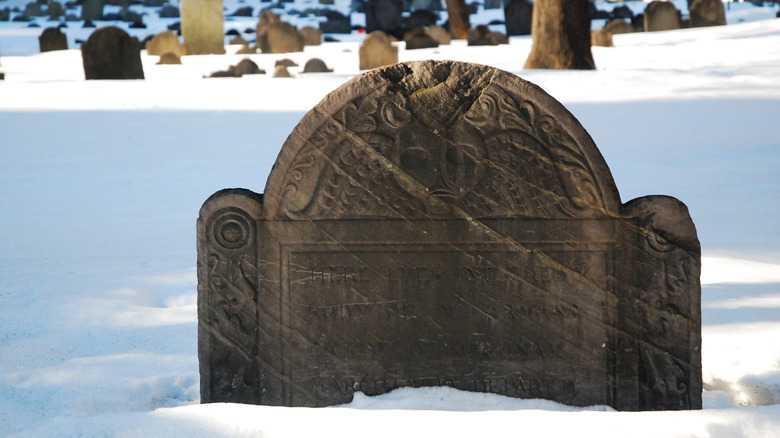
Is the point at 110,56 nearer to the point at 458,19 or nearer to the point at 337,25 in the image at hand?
the point at 458,19

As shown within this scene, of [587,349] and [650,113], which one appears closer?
[587,349]

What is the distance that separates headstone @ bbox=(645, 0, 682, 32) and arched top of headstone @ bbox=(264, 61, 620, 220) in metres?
19.6

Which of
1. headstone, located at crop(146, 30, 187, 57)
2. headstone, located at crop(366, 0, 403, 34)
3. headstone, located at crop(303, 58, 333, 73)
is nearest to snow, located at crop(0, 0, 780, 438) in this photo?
headstone, located at crop(303, 58, 333, 73)

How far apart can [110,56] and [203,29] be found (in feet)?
20.3

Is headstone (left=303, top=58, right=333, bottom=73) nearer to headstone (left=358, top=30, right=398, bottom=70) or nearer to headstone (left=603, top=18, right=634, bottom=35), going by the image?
headstone (left=358, top=30, right=398, bottom=70)

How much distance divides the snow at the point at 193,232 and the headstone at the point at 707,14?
714 cm

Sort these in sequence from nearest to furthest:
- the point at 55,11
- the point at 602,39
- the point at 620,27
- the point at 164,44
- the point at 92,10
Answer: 1. the point at 602,39
2. the point at 164,44
3. the point at 620,27
4. the point at 92,10
5. the point at 55,11

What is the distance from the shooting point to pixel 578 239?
2.88m

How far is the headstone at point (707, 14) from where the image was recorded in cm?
2080

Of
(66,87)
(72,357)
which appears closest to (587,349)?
(72,357)

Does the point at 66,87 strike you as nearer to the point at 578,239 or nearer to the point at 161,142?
the point at 161,142

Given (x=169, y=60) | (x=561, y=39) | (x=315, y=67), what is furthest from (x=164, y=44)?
(x=561, y=39)

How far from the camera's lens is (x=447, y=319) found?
296 centimetres

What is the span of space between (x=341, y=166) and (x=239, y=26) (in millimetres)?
29273
